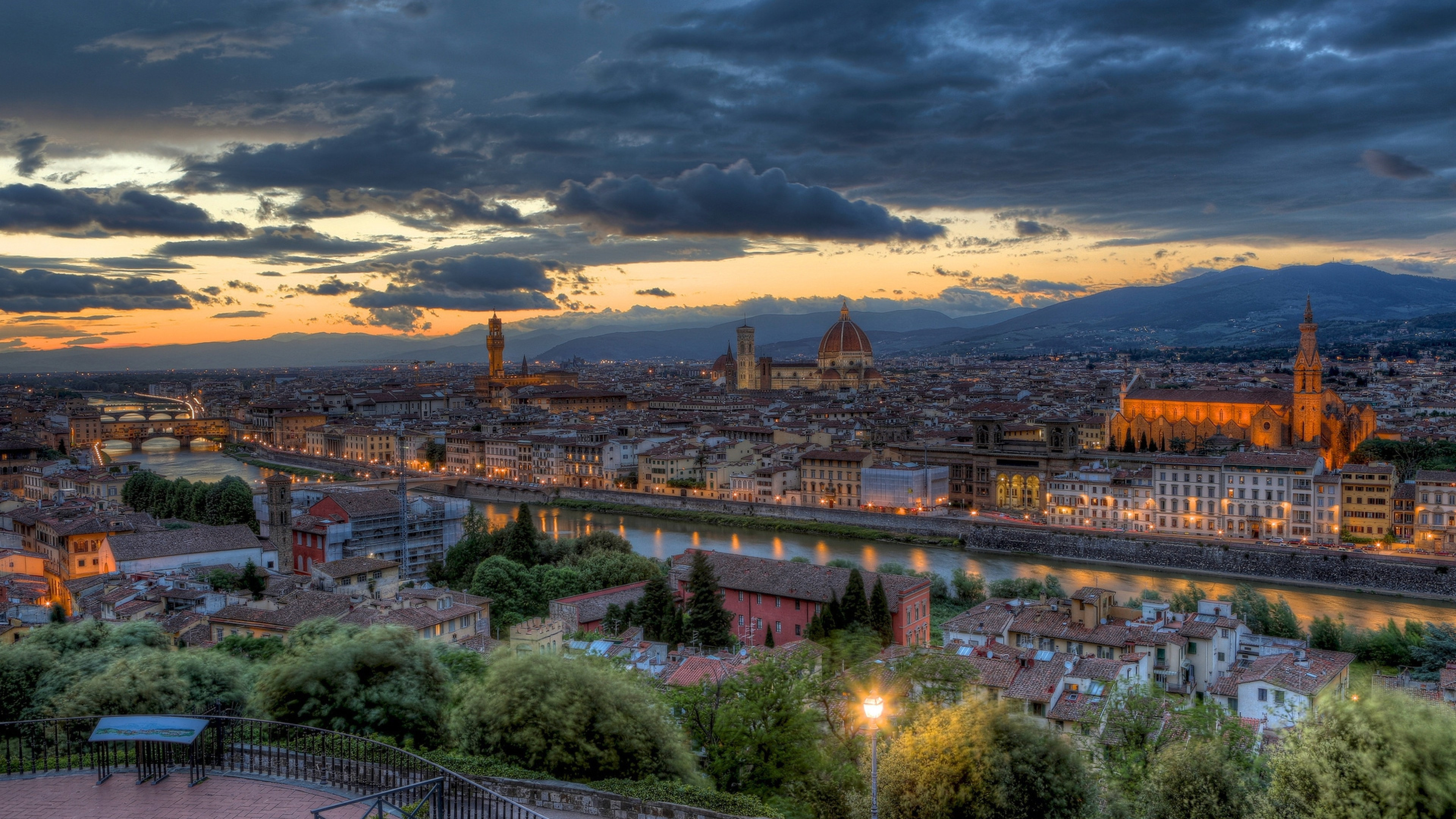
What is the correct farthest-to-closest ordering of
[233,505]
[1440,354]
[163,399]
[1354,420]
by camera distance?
[163,399] < [1440,354] < [1354,420] < [233,505]

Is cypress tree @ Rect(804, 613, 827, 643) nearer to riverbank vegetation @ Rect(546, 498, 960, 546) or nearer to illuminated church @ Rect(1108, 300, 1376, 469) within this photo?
riverbank vegetation @ Rect(546, 498, 960, 546)

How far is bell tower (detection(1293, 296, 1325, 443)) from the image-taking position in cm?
2845

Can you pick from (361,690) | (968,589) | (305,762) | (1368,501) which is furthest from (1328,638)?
(305,762)

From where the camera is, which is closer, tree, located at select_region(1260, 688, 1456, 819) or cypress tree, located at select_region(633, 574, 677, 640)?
tree, located at select_region(1260, 688, 1456, 819)

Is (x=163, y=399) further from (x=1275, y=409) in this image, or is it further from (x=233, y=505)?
(x=1275, y=409)

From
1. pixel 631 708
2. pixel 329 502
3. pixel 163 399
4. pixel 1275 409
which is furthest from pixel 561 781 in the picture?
pixel 163 399

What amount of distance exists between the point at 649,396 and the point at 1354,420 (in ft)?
139

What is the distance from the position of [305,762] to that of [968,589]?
1289cm

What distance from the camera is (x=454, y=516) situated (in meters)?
17.7

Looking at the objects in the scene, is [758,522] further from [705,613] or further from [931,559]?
[705,613]

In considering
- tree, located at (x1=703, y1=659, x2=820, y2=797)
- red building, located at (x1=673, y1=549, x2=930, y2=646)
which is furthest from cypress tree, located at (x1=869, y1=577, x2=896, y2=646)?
tree, located at (x1=703, y1=659, x2=820, y2=797)

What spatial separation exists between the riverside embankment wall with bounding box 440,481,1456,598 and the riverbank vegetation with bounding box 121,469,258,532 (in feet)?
35.3

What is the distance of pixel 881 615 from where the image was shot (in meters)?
12.1

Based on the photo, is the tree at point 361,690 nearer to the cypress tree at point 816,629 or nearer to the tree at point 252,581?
the cypress tree at point 816,629
